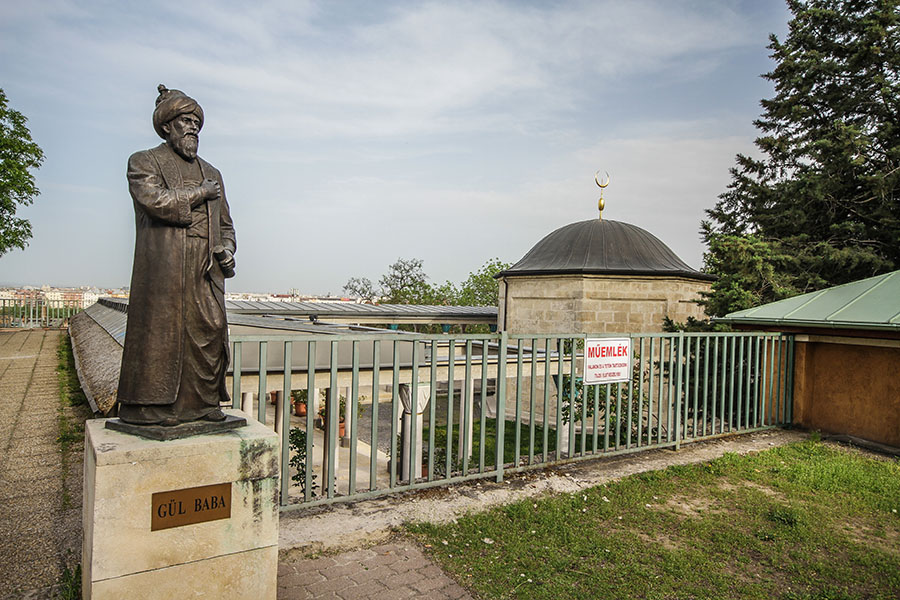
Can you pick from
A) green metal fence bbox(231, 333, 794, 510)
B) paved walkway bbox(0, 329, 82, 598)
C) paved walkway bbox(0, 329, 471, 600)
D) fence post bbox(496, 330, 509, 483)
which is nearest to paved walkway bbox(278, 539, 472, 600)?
paved walkway bbox(0, 329, 471, 600)

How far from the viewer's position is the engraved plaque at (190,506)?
278cm

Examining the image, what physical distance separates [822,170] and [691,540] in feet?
47.9

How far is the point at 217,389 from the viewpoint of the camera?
3.20 m

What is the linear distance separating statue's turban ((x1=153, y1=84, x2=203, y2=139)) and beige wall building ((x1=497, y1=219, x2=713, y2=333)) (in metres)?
15.1

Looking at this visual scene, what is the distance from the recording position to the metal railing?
79.7ft

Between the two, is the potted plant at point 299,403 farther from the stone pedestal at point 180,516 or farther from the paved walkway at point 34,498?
the stone pedestal at point 180,516

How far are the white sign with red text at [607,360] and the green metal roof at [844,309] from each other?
10.3 ft

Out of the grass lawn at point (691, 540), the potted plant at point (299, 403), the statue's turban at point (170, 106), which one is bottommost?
the potted plant at point (299, 403)

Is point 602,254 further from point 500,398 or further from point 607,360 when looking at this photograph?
point 500,398

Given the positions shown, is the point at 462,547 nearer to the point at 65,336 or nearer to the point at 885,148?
the point at 885,148

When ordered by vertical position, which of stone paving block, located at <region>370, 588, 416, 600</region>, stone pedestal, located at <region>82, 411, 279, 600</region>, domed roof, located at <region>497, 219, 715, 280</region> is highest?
domed roof, located at <region>497, 219, 715, 280</region>

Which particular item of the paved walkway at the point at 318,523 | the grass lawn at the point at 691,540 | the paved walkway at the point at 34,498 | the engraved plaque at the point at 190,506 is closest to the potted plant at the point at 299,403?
the paved walkway at the point at 34,498

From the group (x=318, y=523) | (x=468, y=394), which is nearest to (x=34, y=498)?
(x=318, y=523)

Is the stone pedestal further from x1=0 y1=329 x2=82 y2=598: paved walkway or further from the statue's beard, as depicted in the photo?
the statue's beard
